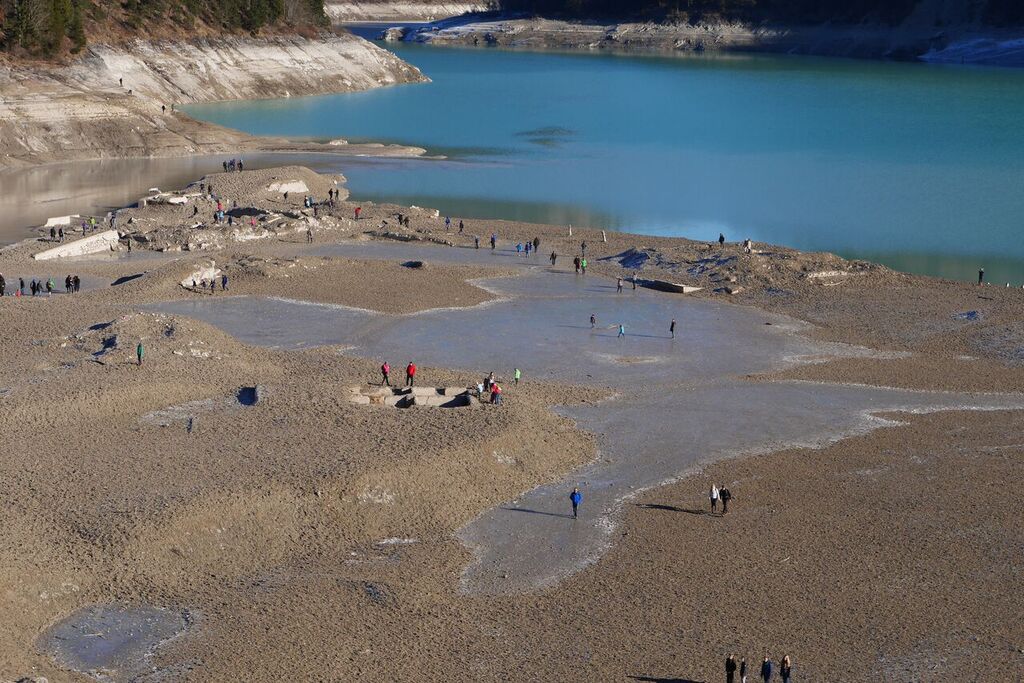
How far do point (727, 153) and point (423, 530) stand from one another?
84342mm

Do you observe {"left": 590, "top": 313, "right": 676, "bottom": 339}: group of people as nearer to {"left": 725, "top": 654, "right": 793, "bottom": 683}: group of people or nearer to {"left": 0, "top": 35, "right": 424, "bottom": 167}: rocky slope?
{"left": 725, "top": 654, "right": 793, "bottom": 683}: group of people

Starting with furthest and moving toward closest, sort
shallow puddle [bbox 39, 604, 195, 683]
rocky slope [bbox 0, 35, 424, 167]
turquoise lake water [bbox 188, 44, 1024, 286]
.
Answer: rocky slope [bbox 0, 35, 424, 167] → turquoise lake water [bbox 188, 44, 1024, 286] → shallow puddle [bbox 39, 604, 195, 683]

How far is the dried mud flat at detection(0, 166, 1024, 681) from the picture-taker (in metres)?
28.8

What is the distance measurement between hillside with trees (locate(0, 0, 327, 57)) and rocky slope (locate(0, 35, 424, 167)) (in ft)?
5.79

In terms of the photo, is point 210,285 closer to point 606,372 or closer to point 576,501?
point 606,372

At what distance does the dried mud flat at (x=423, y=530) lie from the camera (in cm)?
2881

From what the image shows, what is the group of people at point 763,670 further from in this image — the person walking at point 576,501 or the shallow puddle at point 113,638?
the shallow puddle at point 113,638

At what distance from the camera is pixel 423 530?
114ft

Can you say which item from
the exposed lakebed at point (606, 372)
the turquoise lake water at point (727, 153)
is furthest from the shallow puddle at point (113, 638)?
the turquoise lake water at point (727, 153)

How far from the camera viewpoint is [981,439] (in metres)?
43.1

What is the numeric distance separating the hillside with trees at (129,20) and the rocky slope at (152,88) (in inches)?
69.5

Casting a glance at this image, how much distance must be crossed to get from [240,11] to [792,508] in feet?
410

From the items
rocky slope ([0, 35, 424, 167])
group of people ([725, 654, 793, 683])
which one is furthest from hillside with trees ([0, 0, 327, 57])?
group of people ([725, 654, 793, 683])

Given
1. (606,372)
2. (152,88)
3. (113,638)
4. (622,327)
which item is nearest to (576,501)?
(113,638)
